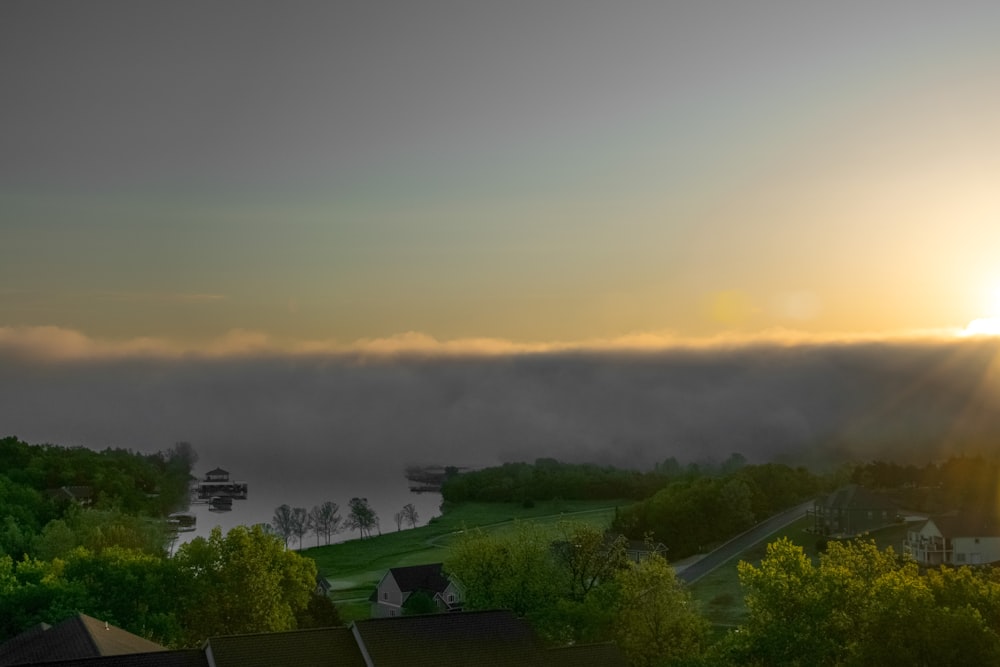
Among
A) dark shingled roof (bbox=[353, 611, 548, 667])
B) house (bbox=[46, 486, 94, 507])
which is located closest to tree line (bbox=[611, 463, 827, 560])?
house (bbox=[46, 486, 94, 507])

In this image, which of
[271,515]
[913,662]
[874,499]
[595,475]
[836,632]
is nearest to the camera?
[913,662]

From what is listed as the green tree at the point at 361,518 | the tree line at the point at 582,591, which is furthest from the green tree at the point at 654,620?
the green tree at the point at 361,518

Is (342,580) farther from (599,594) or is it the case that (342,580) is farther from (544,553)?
(599,594)

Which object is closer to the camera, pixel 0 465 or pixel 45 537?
pixel 45 537

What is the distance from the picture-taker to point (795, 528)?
125m

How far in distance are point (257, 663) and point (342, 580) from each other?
241 ft

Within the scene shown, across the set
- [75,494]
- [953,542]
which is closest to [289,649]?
[953,542]

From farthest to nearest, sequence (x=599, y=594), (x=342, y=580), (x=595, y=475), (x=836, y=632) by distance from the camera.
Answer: (x=595, y=475)
(x=342, y=580)
(x=599, y=594)
(x=836, y=632)

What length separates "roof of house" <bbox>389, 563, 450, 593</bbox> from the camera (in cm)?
9212

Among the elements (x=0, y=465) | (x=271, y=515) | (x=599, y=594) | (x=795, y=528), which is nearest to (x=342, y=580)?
(x=271, y=515)

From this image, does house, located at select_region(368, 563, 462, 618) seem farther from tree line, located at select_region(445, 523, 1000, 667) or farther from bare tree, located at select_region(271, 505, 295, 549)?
bare tree, located at select_region(271, 505, 295, 549)

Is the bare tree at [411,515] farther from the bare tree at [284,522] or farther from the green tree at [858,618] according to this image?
the green tree at [858,618]

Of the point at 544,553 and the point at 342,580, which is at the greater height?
the point at 544,553

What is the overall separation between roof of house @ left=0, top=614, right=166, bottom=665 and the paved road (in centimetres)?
6370
